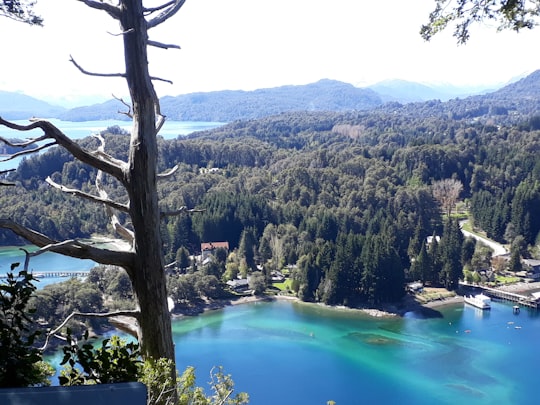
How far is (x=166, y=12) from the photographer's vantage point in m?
1.95

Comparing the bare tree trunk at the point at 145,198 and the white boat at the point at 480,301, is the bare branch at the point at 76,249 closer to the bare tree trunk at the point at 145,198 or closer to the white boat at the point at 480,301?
the bare tree trunk at the point at 145,198

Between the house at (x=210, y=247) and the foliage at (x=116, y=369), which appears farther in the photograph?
the house at (x=210, y=247)

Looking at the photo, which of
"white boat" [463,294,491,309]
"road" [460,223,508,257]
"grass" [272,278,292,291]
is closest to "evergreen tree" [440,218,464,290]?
"white boat" [463,294,491,309]

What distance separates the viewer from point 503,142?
35.2 metres

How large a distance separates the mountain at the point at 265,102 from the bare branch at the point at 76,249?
94.3 metres

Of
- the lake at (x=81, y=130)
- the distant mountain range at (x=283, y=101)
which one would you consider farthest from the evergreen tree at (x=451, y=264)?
the distant mountain range at (x=283, y=101)

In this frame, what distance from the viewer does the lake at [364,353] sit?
11391 mm

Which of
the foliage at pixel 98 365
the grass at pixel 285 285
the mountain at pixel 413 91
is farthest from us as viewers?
the mountain at pixel 413 91

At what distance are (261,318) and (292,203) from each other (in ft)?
32.2

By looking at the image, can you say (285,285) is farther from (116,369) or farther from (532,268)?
(116,369)

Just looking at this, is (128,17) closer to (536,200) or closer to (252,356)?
(252,356)

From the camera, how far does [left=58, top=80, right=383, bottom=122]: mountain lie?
333ft

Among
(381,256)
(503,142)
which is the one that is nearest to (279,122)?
(503,142)

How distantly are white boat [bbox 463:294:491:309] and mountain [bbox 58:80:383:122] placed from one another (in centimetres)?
8097
